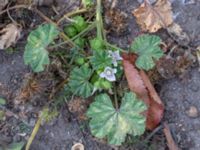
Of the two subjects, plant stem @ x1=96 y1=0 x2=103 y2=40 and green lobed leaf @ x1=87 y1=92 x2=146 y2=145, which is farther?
plant stem @ x1=96 y1=0 x2=103 y2=40

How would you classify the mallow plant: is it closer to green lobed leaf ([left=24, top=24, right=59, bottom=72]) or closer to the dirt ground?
green lobed leaf ([left=24, top=24, right=59, bottom=72])

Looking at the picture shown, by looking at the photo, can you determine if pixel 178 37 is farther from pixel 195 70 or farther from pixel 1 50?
pixel 1 50

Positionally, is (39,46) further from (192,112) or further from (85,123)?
(192,112)

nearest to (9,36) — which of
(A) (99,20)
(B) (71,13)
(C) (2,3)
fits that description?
(C) (2,3)

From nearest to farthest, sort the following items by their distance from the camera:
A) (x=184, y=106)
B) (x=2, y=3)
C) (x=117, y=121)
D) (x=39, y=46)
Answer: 1. (x=117, y=121)
2. (x=39, y=46)
3. (x=184, y=106)
4. (x=2, y=3)

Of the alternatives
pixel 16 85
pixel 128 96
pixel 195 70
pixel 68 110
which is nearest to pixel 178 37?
pixel 195 70

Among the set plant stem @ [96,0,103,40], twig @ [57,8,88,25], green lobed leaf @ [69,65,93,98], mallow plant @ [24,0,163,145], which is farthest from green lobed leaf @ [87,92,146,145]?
twig @ [57,8,88,25]
